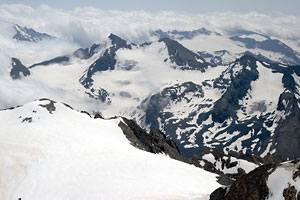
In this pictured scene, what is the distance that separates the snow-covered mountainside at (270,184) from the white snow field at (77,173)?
686 centimetres

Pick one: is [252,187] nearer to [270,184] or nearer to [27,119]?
[270,184]

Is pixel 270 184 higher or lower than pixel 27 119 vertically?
lower

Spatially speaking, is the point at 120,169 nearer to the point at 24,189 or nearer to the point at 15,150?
the point at 24,189

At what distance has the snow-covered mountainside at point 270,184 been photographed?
66.4 ft

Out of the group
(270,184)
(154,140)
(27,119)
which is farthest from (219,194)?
(154,140)

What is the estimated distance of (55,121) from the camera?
257 feet

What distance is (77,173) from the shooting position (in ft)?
131

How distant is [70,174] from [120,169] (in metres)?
7.13

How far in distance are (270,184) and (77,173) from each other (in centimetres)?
2684

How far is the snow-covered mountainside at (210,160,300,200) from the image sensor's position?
66.4ft

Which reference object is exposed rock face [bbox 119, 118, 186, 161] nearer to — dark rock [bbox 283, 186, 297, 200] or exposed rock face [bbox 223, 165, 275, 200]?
exposed rock face [bbox 223, 165, 275, 200]

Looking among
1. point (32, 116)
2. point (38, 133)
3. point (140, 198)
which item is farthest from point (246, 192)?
point (32, 116)

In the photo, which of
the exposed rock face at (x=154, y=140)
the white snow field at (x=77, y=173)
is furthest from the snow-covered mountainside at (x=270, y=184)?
the exposed rock face at (x=154, y=140)

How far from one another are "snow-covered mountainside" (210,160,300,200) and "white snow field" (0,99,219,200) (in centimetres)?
686
